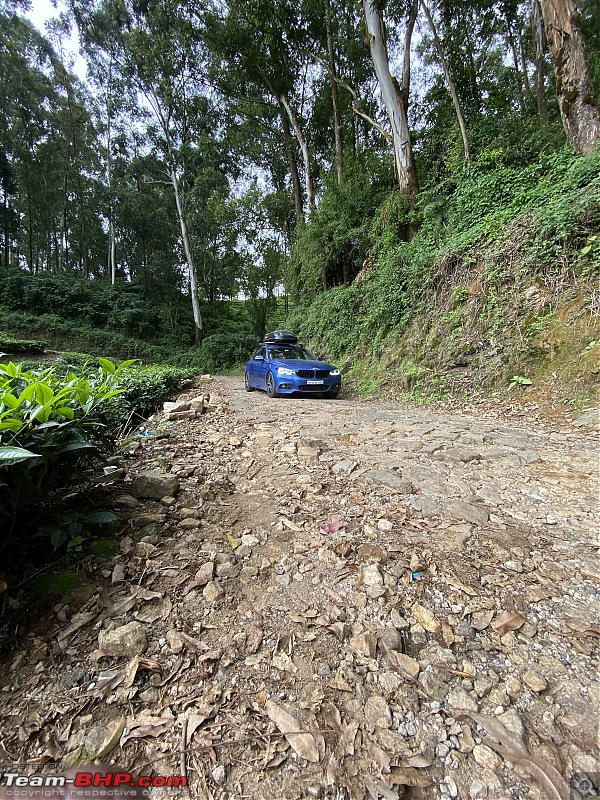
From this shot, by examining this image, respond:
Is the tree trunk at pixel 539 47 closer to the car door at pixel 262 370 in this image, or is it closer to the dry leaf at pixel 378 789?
the car door at pixel 262 370

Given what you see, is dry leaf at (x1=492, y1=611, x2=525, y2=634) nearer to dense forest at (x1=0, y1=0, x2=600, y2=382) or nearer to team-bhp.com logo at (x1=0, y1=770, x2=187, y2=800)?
team-bhp.com logo at (x1=0, y1=770, x2=187, y2=800)

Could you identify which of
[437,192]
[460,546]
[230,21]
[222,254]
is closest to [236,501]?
[460,546]

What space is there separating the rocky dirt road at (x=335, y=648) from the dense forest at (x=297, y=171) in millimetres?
5058

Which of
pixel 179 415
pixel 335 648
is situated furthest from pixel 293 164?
pixel 335 648

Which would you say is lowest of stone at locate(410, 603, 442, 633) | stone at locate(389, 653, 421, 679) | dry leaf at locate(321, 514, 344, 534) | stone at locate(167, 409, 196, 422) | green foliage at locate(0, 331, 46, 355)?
stone at locate(389, 653, 421, 679)

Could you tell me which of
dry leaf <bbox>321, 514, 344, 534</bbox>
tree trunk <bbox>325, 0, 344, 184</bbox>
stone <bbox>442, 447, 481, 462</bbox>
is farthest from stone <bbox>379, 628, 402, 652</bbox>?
tree trunk <bbox>325, 0, 344, 184</bbox>

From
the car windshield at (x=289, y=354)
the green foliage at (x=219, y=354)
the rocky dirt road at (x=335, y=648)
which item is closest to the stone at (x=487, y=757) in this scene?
the rocky dirt road at (x=335, y=648)

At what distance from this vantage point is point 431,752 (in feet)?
3.11

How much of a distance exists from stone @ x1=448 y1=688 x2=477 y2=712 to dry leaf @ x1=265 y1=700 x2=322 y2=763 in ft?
1.47

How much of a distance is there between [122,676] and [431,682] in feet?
3.47

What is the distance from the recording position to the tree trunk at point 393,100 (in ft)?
29.3

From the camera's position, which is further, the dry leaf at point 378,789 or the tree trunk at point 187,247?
the tree trunk at point 187,247

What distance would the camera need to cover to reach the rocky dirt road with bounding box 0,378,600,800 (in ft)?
3.05

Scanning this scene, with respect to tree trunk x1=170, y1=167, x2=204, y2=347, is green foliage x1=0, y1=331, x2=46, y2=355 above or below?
below
